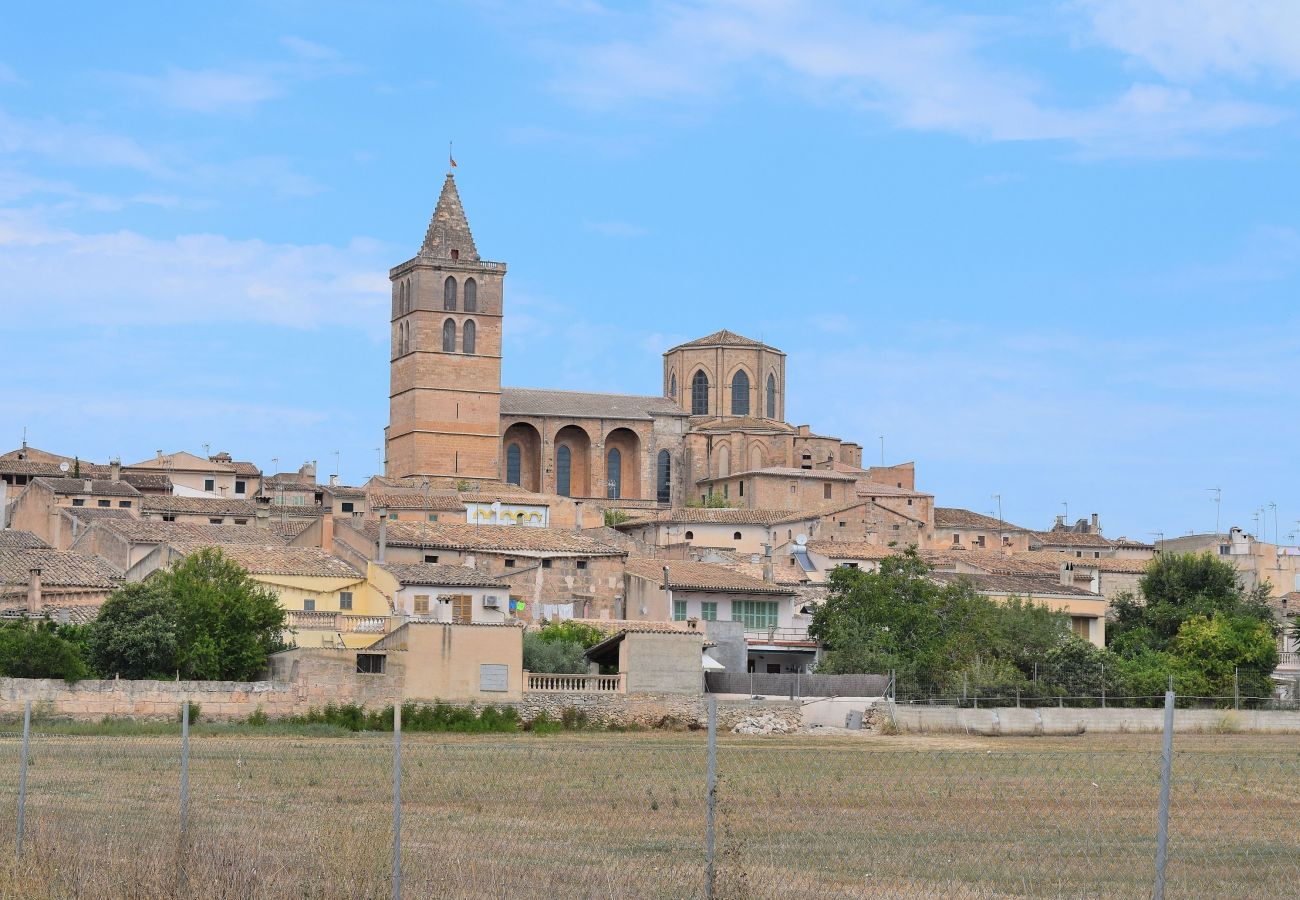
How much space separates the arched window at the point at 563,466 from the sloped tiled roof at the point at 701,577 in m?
35.7

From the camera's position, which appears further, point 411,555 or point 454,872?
point 411,555

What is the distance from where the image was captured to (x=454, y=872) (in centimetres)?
1332

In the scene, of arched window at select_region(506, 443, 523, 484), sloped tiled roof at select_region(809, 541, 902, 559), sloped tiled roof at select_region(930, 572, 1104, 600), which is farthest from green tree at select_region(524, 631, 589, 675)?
arched window at select_region(506, 443, 523, 484)

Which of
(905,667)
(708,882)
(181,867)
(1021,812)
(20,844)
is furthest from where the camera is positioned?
(905,667)

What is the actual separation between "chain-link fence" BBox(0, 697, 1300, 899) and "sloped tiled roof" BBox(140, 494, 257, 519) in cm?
3878

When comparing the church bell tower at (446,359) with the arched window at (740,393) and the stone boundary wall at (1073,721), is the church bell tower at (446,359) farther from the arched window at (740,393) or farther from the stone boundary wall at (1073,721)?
Answer: the stone boundary wall at (1073,721)

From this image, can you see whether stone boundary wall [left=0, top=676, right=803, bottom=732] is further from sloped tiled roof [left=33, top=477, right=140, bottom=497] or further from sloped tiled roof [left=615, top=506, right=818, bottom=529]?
sloped tiled roof [left=33, top=477, right=140, bottom=497]

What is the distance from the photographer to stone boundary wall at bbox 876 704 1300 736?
126 ft

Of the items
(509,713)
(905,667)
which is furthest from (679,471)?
(509,713)

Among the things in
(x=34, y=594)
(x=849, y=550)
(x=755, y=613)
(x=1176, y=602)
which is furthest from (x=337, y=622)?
(x=1176, y=602)

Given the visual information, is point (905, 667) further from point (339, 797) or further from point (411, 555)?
point (339, 797)

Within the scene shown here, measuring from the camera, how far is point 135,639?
122ft

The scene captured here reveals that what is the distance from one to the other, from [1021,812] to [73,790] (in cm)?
968

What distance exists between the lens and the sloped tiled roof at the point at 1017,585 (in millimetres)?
58106
